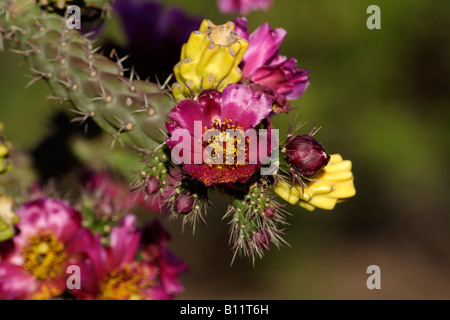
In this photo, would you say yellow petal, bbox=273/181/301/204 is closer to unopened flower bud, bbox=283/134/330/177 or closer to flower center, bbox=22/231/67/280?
unopened flower bud, bbox=283/134/330/177

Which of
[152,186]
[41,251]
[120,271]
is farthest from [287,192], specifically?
[41,251]

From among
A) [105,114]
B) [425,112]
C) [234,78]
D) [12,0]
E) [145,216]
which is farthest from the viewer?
[425,112]

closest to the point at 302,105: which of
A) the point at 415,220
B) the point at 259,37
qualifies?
the point at 415,220

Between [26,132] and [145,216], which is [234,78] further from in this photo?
[26,132]

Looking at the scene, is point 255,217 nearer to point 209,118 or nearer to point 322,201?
point 322,201

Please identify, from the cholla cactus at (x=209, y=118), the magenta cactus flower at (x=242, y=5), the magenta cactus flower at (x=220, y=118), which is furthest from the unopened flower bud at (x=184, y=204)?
the magenta cactus flower at (x=242, y=5)

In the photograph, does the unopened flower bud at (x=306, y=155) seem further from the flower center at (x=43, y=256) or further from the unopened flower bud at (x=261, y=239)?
the flower center at (x=43, y=256)
